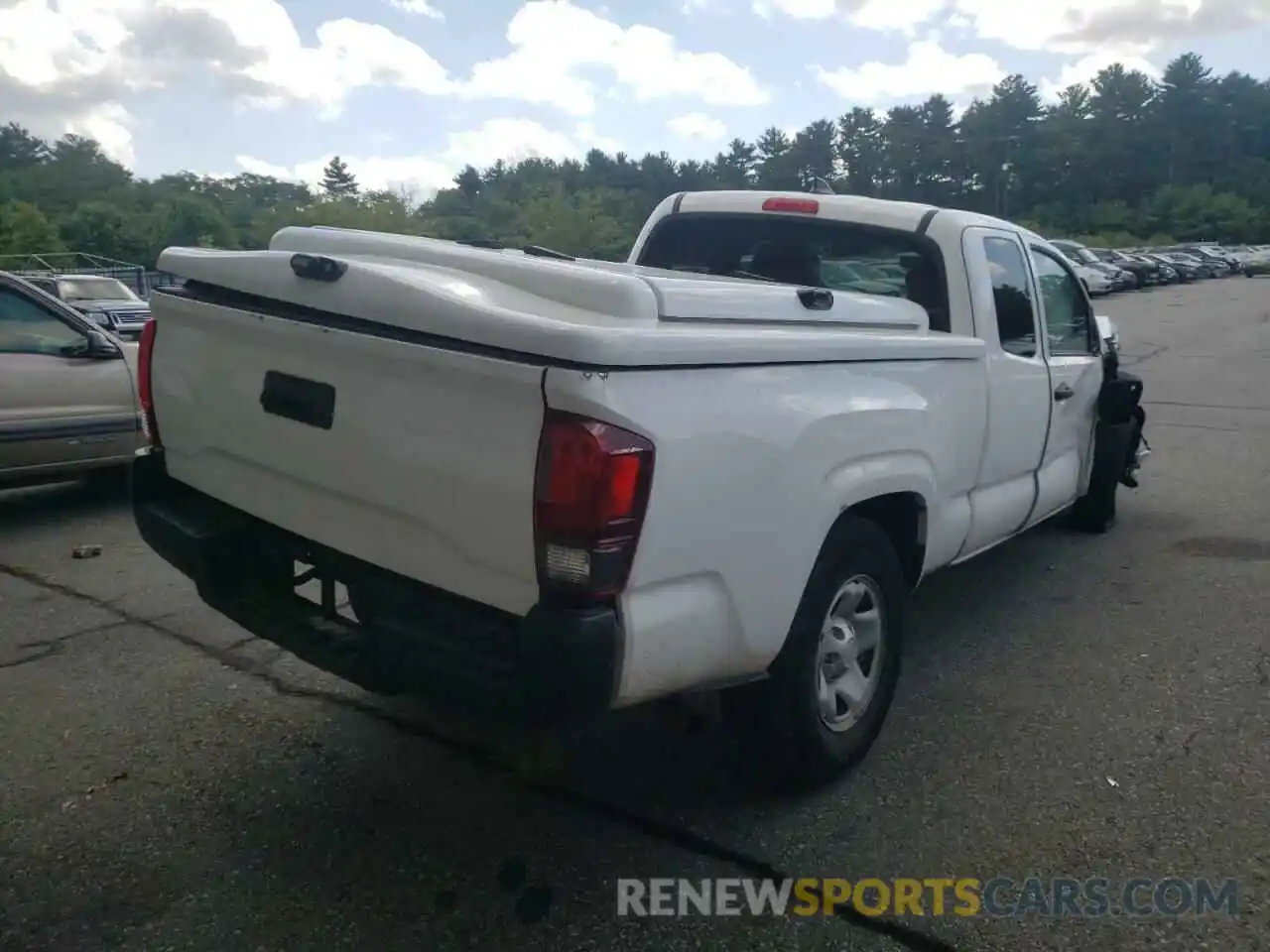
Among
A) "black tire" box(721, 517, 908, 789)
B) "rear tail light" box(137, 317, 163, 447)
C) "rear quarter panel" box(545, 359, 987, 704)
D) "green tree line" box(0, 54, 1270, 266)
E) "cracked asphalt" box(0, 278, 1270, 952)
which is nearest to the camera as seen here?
"rear quarter panel" box(545, 359, 987, 704)

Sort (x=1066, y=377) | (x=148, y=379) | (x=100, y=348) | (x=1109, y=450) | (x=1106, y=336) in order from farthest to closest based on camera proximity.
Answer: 1. (x=1106, y=336)
2. (x=100, y=348)
3. (x=1109, y=450)
4. (x=1066, y=377)
5. (x=148, y=379)

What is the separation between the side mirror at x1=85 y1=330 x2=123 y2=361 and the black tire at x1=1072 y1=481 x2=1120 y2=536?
5995 millimetres

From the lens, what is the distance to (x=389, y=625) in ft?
9.00

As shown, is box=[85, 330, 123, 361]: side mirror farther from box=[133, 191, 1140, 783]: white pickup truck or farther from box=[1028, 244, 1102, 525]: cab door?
box=[1028, 244, 1102, 525]: cab door

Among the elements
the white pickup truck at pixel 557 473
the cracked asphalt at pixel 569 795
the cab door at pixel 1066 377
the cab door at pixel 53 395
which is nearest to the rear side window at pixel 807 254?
the white pickup truck at pixel 557 473

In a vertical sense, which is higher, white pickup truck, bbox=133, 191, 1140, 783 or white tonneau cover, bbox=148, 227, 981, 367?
white tonneau cover, bbox=148, 227, 981, 367

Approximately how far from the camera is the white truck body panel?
2.53 m

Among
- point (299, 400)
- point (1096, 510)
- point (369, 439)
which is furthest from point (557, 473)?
point (1096, 510)

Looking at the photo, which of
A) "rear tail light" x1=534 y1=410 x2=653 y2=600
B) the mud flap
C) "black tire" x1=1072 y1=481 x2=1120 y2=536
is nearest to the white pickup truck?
"rear tail light" x1=534 y1=410 x2=653 y2=600

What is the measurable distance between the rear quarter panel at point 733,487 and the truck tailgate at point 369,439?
0.22m

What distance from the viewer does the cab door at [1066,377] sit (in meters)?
5.15

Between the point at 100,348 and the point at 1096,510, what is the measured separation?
6.19 metres

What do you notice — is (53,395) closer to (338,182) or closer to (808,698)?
(808,698)

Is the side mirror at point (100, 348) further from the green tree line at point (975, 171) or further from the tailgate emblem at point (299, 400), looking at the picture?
the green tree line at point (975, 171)
